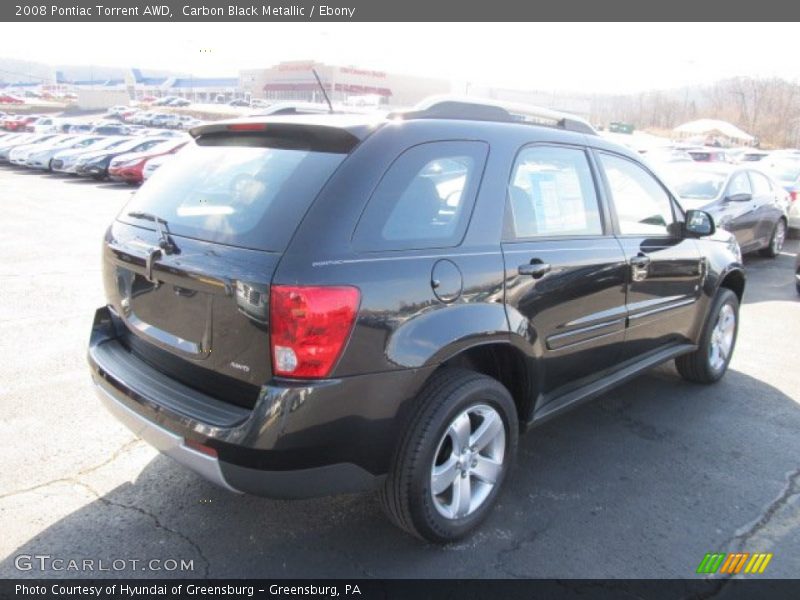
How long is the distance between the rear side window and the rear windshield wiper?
0.85 meters

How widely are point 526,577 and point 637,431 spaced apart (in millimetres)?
1780

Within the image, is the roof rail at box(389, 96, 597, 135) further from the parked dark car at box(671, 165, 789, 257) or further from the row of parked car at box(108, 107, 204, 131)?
the row of parked car at box(108, 107, 204, 131)

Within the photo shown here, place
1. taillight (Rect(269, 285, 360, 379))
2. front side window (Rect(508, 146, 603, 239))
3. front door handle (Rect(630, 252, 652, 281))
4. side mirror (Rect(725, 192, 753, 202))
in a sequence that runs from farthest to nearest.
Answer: side mirror (Rect(725, 192, 753, 202)) < front door handle (Rect(630, 252, 652, 281)) < front side window (Rect(508, 146, 603, 239)) < taillight (Rect(269, 285, 360, 379))

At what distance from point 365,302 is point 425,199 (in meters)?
0.61

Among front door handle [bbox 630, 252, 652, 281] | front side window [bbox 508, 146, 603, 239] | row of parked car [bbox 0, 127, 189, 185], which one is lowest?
row of parked car [bbox 0, 127, 189, 185]

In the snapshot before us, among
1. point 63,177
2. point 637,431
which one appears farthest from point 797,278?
point 63,177

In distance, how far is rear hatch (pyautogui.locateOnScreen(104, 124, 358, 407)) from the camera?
2461 mm

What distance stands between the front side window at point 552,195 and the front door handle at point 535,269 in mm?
154

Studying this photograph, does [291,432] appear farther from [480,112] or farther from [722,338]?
[722,338]

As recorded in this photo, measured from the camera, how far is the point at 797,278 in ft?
26.8

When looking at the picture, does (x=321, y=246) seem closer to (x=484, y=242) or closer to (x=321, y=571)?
(x=484, y=242)

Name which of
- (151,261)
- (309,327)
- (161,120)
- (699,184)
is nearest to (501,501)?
(309,327)

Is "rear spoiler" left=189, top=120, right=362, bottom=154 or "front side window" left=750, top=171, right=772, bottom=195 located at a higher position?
"rear spoiler" left=189, top=120, right=362, bottom=154

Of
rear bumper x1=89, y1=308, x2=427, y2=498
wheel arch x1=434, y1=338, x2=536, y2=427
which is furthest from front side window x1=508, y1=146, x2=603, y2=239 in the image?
rear bumper x1=89, y1=308, x2=427, y2=498
